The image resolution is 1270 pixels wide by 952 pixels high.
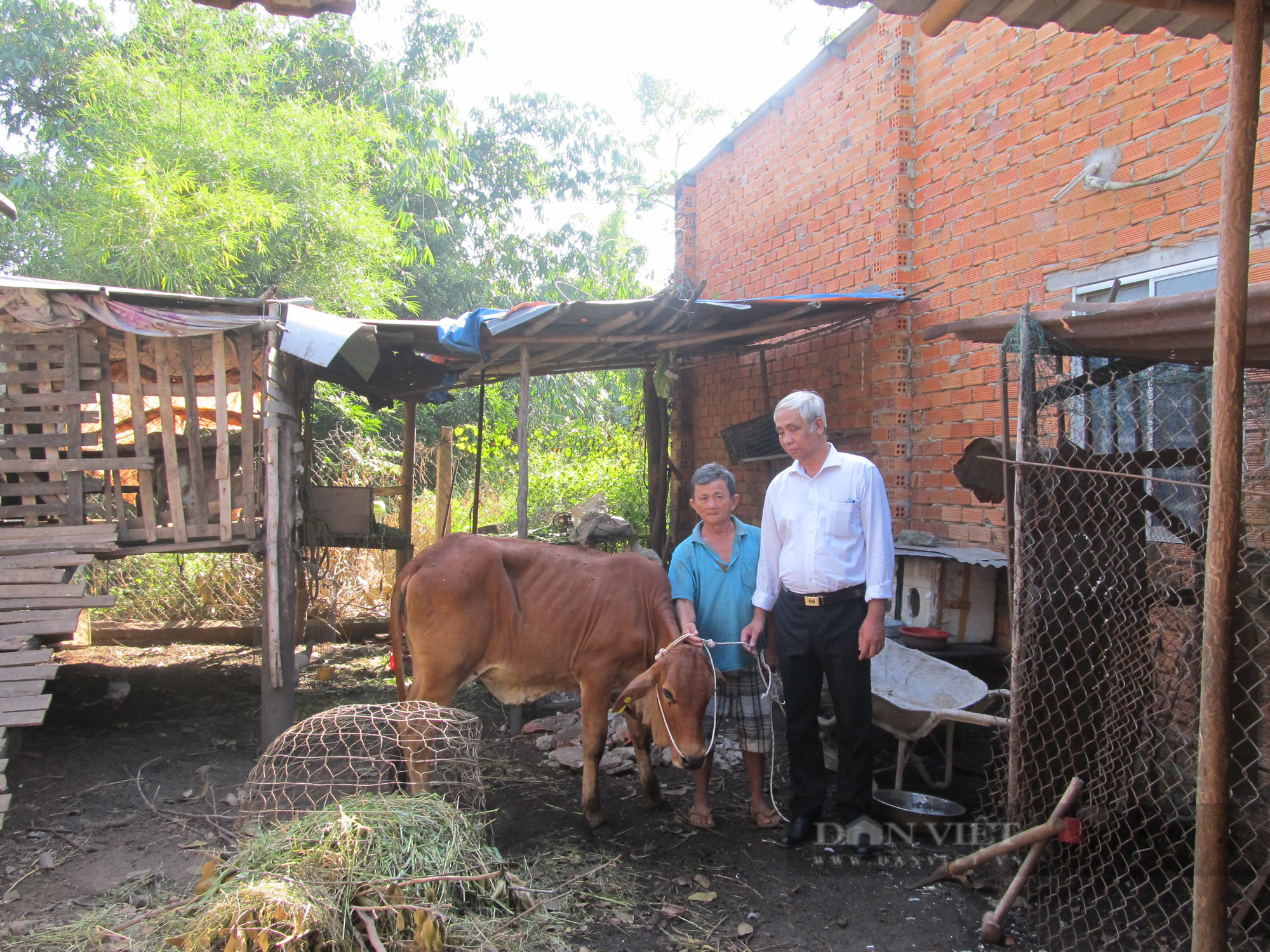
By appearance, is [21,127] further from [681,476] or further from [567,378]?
[681,476]

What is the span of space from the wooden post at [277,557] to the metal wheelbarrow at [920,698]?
3.98 meters

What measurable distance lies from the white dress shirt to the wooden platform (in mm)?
4181

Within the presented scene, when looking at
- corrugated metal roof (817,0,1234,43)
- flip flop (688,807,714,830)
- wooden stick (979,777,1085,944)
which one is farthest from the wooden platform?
corrugated metal roof (817,0,1234,43)

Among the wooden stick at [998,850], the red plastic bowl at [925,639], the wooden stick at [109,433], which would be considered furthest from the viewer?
the wooden stick at [109,433]

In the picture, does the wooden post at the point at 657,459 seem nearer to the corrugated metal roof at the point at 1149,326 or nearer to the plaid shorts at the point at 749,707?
the plaid shorts at the point at 749,707

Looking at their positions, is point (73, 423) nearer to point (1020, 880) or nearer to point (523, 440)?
point (523, 440)

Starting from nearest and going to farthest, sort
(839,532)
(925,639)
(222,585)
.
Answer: (839,532) → (925,639) → (222,585)

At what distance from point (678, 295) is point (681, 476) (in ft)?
12.7

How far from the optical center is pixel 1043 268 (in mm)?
5586

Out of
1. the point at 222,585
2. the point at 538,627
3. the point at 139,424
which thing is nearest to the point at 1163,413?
the point at 538,627

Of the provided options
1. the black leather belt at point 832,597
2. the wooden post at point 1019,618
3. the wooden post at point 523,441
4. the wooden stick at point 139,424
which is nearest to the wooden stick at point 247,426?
the wooden stick at point 139,424

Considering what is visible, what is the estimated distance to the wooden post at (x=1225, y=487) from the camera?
2.26 m

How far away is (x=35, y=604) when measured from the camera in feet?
16.9

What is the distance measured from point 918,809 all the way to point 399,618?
10.2ft
